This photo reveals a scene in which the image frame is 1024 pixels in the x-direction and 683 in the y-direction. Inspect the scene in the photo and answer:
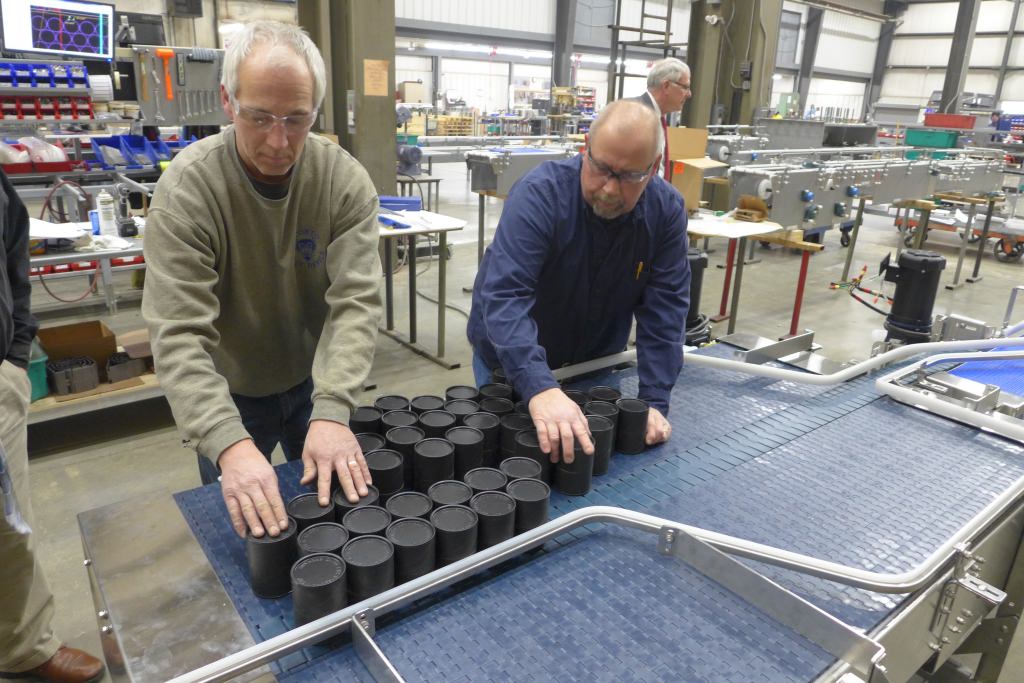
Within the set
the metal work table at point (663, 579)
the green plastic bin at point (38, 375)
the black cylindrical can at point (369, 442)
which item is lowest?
the green plastic bin at point (38, 375)

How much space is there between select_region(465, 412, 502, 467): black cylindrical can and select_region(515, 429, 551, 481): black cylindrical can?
0.04m

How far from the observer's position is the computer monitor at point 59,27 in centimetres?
342

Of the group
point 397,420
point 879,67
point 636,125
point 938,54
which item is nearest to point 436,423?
point 397,420

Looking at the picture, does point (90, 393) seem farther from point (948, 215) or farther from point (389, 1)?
point (948, 215)

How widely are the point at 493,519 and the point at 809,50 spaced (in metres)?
18.1

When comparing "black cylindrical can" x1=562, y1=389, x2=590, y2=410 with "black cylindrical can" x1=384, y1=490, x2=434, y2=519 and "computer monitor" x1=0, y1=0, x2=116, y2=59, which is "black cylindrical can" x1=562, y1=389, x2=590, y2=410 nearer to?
"black cylindrical can" x1=384, y1=490, x2=434, y2=519

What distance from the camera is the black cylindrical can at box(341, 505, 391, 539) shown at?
0.90m

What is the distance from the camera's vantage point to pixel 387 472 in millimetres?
1009

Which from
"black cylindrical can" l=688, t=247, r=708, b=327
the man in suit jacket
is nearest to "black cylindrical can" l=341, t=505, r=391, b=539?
"black cylindrical can" l=688, t=247, r=708, b=327

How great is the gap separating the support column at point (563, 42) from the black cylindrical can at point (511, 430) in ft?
41.5

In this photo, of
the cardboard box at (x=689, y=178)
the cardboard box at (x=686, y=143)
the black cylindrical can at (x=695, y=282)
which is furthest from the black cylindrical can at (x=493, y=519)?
the cardboard box at (x=686, y=143)

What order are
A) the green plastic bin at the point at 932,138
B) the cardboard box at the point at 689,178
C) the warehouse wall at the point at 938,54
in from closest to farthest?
the cardboard box at the point at 689,178 < the green plastic bin at the point at 932,138 < the warehouse wall at the point at 938,54

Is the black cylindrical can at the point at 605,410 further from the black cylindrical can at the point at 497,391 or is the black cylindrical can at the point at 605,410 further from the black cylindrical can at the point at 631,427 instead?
the black cylindrical can at the point at 497,391

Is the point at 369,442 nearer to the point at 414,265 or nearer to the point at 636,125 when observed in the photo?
the point at 636,125
